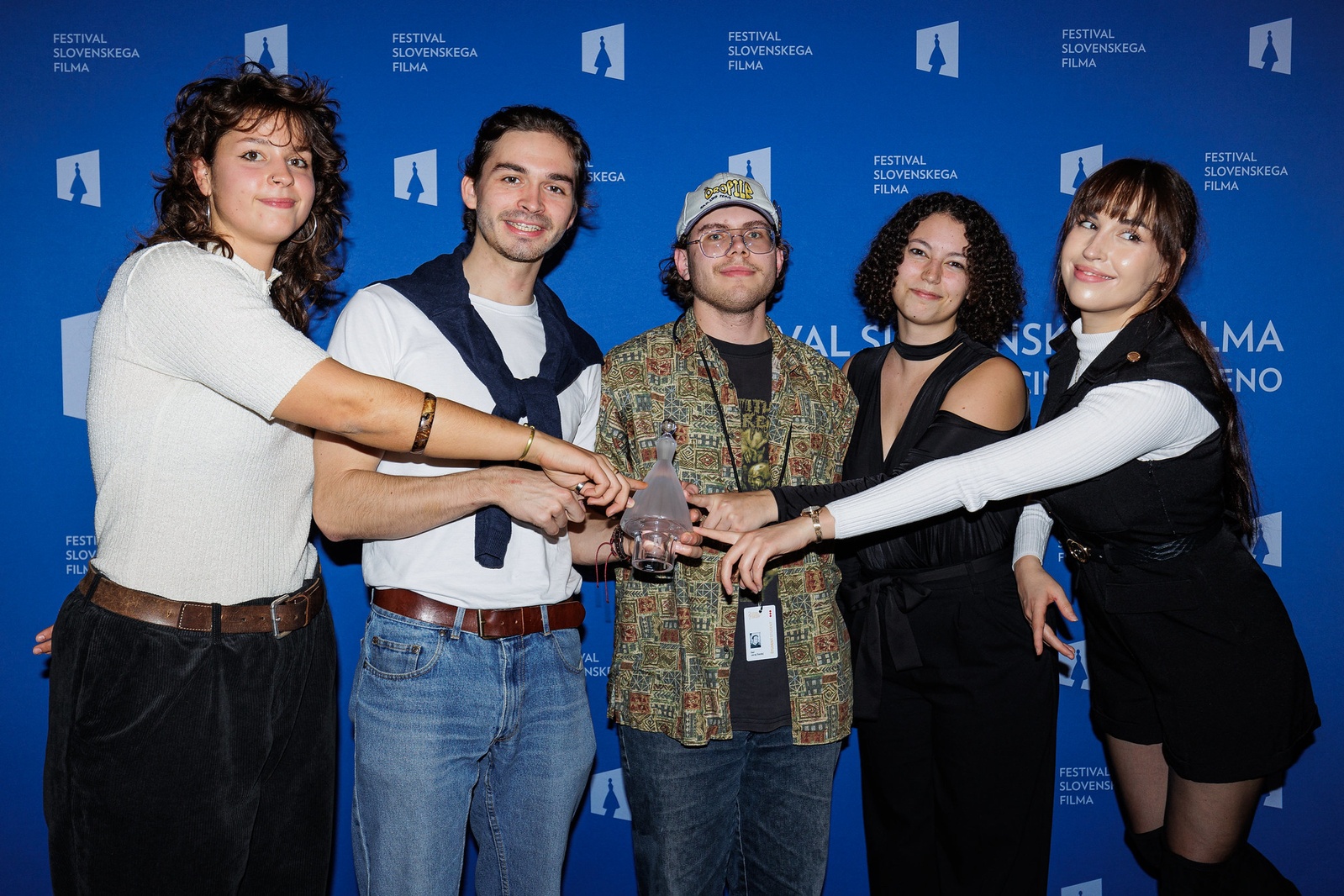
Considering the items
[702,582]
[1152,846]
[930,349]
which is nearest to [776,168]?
[930,349]

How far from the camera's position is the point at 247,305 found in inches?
64.4

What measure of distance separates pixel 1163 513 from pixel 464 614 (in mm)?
1741

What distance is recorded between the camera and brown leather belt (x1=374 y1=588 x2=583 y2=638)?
1980mm

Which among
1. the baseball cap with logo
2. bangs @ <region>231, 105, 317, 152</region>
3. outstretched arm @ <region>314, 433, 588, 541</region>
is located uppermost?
bangs @ <region>231, 105, 317, 152</region>

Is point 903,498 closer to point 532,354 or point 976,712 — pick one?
point 976,712

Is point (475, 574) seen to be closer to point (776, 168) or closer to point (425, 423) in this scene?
point (425, 423)

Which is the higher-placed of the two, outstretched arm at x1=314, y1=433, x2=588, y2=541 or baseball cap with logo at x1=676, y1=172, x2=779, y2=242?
baseball cap with logo at x1=676, y1=172, x2=779, y2=242

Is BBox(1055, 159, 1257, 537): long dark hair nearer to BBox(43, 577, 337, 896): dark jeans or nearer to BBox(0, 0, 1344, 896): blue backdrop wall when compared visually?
BBox(0, 0, 1344, 896): blue backdrop wall

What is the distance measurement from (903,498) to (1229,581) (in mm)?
861

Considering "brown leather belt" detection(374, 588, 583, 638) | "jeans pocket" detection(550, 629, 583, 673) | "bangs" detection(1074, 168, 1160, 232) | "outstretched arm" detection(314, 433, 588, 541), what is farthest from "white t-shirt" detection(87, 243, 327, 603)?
"bangs" detection(1074, 168, 1160, 232)

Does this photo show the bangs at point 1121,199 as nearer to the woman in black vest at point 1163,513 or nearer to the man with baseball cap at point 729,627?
the woman in black vest at point 1163,513

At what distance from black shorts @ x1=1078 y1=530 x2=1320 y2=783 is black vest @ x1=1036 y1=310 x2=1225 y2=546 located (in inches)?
4.2

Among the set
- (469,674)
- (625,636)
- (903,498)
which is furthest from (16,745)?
(903,498)

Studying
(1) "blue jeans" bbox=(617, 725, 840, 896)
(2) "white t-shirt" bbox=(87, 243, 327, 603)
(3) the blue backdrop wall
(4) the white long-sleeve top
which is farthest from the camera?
(3) the blue backdrop wall
